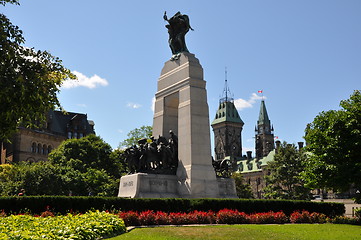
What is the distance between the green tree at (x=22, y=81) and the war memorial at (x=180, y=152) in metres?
15.1

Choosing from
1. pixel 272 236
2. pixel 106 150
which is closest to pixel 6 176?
pixel 106 150

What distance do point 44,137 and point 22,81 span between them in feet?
246

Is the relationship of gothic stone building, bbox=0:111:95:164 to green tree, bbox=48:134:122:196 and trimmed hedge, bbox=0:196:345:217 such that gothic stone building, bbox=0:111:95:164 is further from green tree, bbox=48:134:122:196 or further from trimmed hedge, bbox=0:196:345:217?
trimmed hedge, bbox=0:196:345:217

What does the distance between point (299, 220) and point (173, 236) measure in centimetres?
1055

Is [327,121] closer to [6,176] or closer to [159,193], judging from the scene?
[159,193]

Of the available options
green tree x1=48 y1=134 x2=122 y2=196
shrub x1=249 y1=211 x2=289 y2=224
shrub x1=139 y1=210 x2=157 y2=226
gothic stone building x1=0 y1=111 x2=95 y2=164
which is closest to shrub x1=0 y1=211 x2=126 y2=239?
shrub x1=139 y1=210 x2=157 y2=226

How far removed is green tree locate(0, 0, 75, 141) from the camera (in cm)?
1102

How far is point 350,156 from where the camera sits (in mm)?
28922

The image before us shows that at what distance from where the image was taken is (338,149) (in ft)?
95.6

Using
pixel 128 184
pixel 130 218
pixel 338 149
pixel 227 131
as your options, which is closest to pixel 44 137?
pixel 128 184

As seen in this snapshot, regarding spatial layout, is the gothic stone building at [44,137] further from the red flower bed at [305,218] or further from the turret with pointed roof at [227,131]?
the turret with pointed roof at [227,131]

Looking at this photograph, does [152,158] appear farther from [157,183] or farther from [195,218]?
[195,218]

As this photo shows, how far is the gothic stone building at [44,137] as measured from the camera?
76875 millimetres

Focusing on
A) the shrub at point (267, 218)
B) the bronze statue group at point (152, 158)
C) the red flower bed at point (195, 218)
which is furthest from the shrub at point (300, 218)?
the bronze statue group at point (152, 158)
